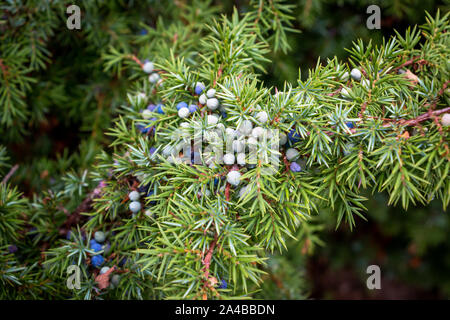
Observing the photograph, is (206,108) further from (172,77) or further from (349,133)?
(349,133)


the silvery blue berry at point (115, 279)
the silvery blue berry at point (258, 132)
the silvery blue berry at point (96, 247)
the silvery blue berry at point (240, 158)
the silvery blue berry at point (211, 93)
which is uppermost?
the silvery blue berry at point (211, 93)

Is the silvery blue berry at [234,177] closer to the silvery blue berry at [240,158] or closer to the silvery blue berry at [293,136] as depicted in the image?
the silvery blue berry at [240,158]

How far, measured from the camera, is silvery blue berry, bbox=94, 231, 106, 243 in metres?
0.74

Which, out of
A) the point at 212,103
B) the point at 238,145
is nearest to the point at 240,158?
the point at 238,145

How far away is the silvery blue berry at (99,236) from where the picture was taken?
0.74m

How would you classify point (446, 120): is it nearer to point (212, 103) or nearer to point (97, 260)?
point (212, 103)

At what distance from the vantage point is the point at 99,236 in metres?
0.74

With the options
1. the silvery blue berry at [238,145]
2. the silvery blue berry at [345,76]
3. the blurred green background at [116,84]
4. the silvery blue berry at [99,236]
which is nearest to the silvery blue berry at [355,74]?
the silvery blue berry at [345,76]

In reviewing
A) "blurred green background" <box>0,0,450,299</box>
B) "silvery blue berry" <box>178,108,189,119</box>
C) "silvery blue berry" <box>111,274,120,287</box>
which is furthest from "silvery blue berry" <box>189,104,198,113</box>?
"blurred green background" <box>0,0,450,299</box>

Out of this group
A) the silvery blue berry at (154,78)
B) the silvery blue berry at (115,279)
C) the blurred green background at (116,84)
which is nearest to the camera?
the silvery blue berry at (115,279)

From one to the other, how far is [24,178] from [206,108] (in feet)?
2.74

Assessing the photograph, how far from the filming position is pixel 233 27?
2.52ft

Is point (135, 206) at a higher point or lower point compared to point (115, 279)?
higher

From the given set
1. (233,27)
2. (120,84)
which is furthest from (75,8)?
(233,27)
